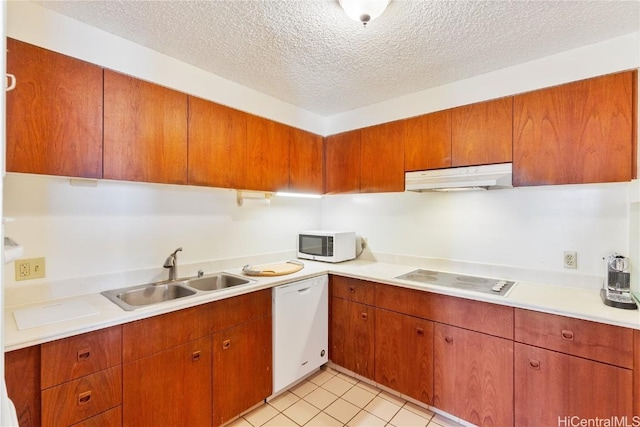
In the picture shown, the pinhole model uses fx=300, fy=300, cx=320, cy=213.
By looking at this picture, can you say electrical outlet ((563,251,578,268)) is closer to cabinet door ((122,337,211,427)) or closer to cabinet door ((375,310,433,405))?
cabinet door ((375,310,433,405))

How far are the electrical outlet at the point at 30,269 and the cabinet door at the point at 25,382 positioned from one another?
54 cm

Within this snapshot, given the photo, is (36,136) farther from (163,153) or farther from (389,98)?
(389,98)

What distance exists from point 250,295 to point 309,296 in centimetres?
53

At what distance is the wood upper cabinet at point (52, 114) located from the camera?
1.33 metres

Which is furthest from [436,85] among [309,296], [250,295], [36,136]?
[36,136]

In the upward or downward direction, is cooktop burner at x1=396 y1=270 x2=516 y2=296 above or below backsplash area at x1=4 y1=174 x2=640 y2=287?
below

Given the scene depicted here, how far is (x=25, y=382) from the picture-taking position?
1182 millimetres

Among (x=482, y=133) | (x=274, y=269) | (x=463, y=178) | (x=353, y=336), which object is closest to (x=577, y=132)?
(x=482, y=133)

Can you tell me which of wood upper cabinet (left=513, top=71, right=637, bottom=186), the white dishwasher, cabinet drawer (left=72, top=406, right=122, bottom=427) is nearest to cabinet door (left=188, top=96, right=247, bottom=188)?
the white dishwasher

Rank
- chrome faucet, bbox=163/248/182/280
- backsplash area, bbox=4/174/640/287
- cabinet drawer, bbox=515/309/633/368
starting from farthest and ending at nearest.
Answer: chrome faucet, bbox=163/248/182/280 < backsplash area, bbox=4/174/640/287 < cabinet drawer, bbox=515/309/633/368

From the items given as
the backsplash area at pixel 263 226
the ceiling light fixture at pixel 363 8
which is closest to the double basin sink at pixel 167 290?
the backsplash area at pixel 263 226

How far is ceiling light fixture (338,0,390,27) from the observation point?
1.32 meters

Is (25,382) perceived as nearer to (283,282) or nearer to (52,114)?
(52,114)

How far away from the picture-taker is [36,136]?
1.37 m
